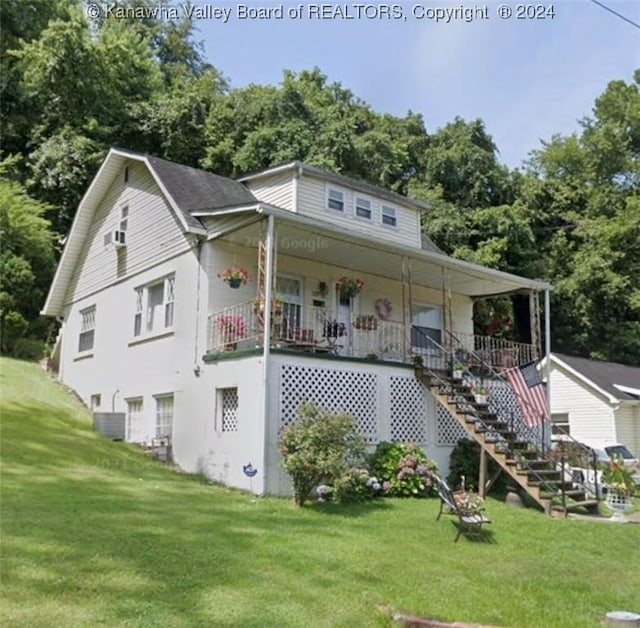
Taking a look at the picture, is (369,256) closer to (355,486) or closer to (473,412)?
(473,412)

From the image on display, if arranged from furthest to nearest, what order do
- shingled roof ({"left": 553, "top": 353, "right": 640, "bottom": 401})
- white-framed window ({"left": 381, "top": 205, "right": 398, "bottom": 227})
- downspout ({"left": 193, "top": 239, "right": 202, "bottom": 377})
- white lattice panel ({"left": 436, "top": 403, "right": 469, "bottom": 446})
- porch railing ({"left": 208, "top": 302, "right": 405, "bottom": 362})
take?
1. shingled roof ({"left": 553, "top": 353, "right": 640, "bottom": 401})
2. white-framed window ({"left": 381, "top": 205, "right": 398, "bottom": 227})
3. white lattice panel ({"left": 436, "top": 403, "right": 469, "bottom": 446})
4. downspout ({"left": 193, "top": 239, "right": 202, "bottom": 377})
5. porch railing ({"left": 208, "top": 302, "right": 405, "bottom": 362})

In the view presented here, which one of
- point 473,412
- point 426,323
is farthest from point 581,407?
point 473,412

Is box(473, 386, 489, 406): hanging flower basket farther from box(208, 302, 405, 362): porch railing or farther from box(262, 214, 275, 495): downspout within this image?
box(262, 214, 275, 495): downspout

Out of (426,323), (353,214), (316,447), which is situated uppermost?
(353,214)

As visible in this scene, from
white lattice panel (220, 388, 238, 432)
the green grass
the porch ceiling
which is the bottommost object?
the green grass

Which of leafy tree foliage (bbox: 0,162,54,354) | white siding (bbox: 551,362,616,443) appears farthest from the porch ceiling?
leafy tree foliage (bbox: 0,162,54,354)

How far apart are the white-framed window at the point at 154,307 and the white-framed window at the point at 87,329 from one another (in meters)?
3.13

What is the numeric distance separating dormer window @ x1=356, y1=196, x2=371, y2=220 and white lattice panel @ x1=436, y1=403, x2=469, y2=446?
6.11m

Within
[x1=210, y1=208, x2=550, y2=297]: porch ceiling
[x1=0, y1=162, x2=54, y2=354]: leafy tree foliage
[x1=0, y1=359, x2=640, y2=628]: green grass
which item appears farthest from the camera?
[x1=0, y1=162, x2=54, y2=354]: leafy tree foliage

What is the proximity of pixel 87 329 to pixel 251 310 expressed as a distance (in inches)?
325

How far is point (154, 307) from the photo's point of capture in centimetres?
1597

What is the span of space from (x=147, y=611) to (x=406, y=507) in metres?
6.20

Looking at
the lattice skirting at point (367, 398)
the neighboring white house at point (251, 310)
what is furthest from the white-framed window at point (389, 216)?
the lattice skirting at point (367, 398)

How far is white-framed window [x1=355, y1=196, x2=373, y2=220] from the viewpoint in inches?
704
